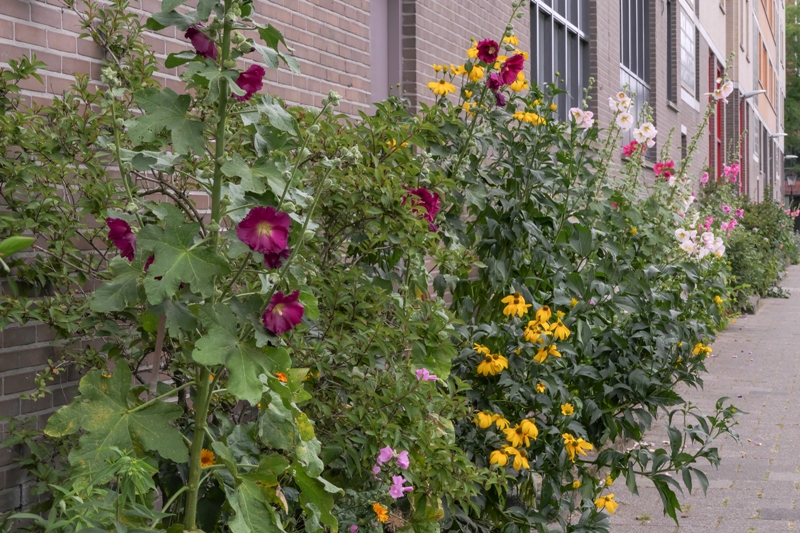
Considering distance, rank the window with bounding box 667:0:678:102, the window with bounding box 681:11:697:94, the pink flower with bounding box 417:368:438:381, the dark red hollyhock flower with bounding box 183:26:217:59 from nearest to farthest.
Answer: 1. the dark red hollyhock flower with bounding box 183:26:217:59
2. the pink flower with bounding box 417:368:438:381
3. the window with bounding box 667:0:678:102
4. the window with bounding box 681:11:697:94

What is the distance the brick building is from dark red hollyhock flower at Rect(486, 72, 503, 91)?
596 millimetres

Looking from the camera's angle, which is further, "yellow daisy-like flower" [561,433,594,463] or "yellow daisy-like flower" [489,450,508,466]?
"yellow daisy-like flower" [561,433,594,463]

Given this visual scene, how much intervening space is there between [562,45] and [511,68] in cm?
629

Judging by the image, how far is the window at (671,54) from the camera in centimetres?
1767

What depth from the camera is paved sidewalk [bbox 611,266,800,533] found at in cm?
475

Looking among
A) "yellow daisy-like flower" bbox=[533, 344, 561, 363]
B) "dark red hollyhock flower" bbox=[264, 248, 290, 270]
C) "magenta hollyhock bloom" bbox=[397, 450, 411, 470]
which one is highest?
"dark red hollyhock flower" bbox=[264, 248, 290, 270]

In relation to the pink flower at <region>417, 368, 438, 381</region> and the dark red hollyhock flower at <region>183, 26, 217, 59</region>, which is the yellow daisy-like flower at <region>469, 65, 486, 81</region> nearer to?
the pink flower at <region>417, 368, 438, 381</region>

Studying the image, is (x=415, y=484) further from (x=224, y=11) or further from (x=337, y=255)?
(x=224, y=11)

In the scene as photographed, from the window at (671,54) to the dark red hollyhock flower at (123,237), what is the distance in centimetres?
1664

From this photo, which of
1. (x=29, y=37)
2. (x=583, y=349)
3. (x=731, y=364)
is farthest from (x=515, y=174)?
(x=731, y=364)

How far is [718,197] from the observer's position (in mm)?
13516

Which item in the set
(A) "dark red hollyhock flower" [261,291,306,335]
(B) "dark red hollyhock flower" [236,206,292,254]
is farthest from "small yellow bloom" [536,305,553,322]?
(B) "dark red hollyhock flower" [236,206,292,254]

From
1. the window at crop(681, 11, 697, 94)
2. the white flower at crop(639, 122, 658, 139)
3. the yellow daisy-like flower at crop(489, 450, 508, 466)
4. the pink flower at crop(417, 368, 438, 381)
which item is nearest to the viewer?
the pink flower at crop(417, 368, 438, 381)

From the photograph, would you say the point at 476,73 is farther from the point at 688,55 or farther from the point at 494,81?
the point at 688,55
